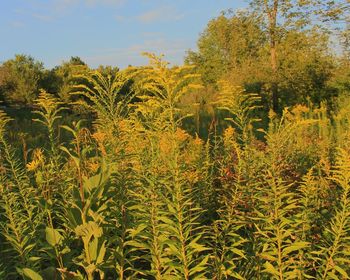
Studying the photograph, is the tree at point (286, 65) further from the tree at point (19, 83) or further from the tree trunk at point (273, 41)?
the tree at point (19, 83)

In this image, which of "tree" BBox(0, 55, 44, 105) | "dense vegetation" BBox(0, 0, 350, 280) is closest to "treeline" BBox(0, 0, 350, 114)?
"tree" BBox(0, 55, 44, 105)

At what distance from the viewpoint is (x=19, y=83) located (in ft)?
50.7

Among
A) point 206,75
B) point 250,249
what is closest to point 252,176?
point 250,249

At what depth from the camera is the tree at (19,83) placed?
50.7ft

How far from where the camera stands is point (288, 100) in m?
17.2

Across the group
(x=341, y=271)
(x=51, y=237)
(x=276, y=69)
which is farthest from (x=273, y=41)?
(x=51, y=237)

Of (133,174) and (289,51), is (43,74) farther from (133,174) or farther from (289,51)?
(133,174)

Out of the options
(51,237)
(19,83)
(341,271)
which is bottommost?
(341,271)

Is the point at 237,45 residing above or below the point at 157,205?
above

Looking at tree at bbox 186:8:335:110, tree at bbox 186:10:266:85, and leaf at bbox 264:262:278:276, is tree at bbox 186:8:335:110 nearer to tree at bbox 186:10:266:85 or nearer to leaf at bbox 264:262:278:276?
tree at bbox 186:10:266:85

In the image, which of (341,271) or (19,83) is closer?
(341,271)

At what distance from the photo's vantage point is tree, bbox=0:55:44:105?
50.7 ft

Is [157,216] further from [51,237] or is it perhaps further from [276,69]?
[276,69]

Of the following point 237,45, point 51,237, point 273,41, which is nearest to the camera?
point 51,237
